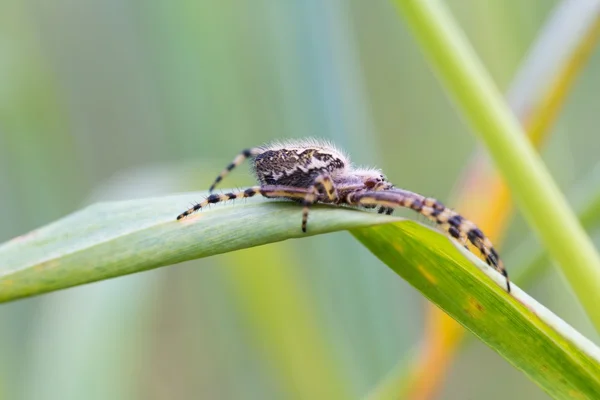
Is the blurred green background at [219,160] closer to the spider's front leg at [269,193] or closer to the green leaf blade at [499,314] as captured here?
the spider's front leg at [269,193]

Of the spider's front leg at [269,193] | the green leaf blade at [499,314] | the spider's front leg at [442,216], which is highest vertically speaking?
the spider's front leg at [269,193]

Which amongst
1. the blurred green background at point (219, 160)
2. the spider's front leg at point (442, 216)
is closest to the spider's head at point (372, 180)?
the spider's front leg at point (442, 216)

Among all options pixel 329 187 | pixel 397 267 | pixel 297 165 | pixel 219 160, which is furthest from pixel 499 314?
pixel 219 160

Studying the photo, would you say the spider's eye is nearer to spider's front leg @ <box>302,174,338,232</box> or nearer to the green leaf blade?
spider's front leg @ <box>302,174,338,232</box>

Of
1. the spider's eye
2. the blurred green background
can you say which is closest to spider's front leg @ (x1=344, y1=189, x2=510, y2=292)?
the spider's eye

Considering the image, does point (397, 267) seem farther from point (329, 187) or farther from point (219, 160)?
point (219, 160)

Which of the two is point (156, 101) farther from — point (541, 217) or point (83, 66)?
point (541, 217)

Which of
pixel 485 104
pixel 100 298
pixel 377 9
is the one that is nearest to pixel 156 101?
pixel 100 298
